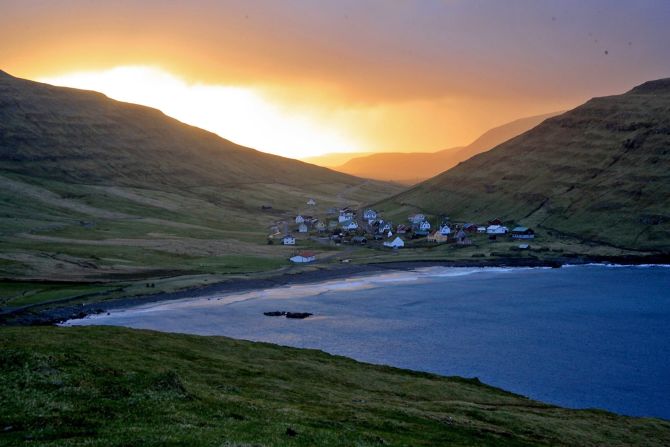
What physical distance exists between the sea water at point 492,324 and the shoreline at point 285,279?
4.06m

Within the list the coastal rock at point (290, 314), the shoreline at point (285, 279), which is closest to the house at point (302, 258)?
the shoreline at point (285, 279)

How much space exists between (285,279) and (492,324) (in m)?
57.4

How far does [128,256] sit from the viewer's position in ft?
534

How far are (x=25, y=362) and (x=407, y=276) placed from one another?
396 feet

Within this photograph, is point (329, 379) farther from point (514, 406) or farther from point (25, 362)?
point (25, 362)

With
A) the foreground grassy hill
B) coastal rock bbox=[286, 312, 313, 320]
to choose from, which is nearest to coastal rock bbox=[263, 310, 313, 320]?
coastal rock bbox=[286, 312, 313, 320]

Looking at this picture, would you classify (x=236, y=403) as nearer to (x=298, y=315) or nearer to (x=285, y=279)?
(x=298, y=315)

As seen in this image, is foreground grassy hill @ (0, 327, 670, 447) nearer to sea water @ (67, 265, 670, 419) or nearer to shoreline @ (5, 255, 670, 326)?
sea water @ (67, 265, 670, 419)

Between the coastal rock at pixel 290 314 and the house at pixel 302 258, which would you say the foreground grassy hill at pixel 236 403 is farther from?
the house at pixel 302 258

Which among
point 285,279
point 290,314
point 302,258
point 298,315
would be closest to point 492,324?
point 298,315

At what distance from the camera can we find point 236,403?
36.5 metres

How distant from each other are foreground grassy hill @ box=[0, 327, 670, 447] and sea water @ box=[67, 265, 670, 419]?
14.8m

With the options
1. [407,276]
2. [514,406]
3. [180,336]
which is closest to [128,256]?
[407,276]

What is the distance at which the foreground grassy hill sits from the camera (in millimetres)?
28484
